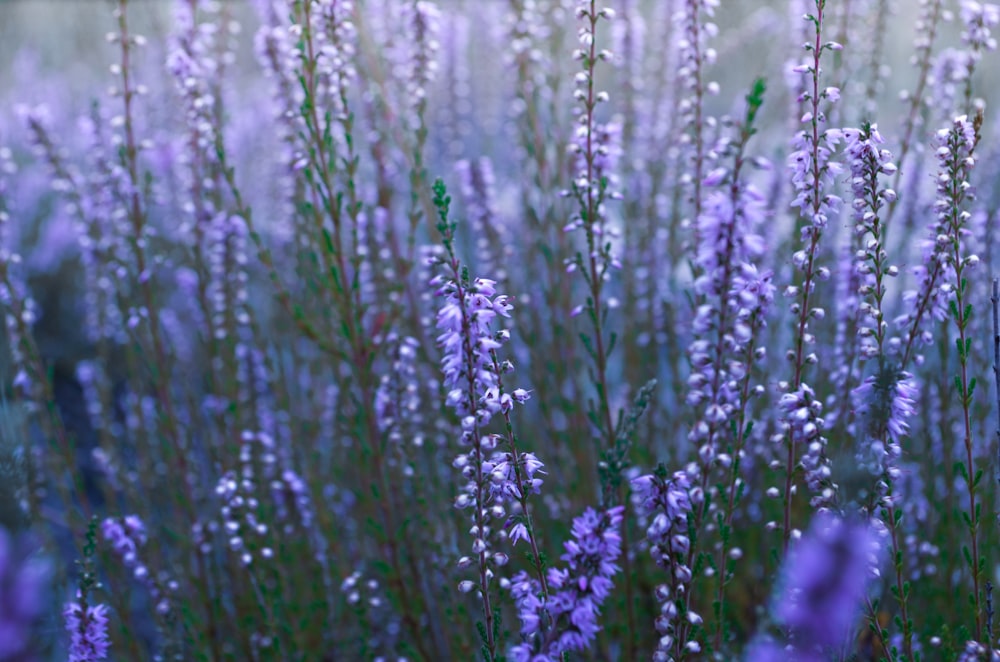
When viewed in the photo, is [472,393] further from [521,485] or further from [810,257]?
[810,257]

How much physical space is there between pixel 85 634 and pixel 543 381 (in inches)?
97.5

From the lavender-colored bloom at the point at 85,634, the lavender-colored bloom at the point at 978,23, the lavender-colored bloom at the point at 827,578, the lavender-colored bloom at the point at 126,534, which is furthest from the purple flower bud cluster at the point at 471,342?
the lavender-colored bloom at the point at 978,23

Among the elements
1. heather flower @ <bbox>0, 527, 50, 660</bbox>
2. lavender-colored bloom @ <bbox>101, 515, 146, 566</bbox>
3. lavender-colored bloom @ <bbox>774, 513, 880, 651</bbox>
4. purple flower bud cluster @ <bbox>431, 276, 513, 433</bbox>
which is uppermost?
lavender-colored bloom @ <bbox>101, 515, 146, 566</bbox>

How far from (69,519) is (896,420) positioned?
12.1 ft

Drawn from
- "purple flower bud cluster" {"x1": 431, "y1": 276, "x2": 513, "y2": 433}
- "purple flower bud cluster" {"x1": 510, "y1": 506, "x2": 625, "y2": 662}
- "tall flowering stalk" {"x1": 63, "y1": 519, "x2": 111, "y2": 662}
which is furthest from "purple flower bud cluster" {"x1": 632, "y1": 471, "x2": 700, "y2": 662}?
"tall flowering stalk" {"x1": 63, "y1": 519, "x2": 111, "y2": 662}

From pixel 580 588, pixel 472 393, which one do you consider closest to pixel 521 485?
pixel 472 393

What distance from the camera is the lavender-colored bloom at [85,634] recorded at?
84.8 inches

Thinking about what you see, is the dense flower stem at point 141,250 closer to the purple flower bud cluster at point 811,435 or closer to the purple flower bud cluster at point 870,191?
the purple flower bud cluster at point 811,435

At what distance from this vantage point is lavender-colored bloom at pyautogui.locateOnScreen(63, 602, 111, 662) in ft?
7.07

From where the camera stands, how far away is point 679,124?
4.91 meters

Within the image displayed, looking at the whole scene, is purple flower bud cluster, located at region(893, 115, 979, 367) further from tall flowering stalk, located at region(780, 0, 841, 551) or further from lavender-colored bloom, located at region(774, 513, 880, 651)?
lavender-colored bloom, located at region(774, 513, 880, 651)

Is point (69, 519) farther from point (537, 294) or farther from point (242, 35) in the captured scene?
point (242, 35)

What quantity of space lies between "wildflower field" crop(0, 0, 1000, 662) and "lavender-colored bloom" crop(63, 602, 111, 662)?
0.01 metres

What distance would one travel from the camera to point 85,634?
2.19m
